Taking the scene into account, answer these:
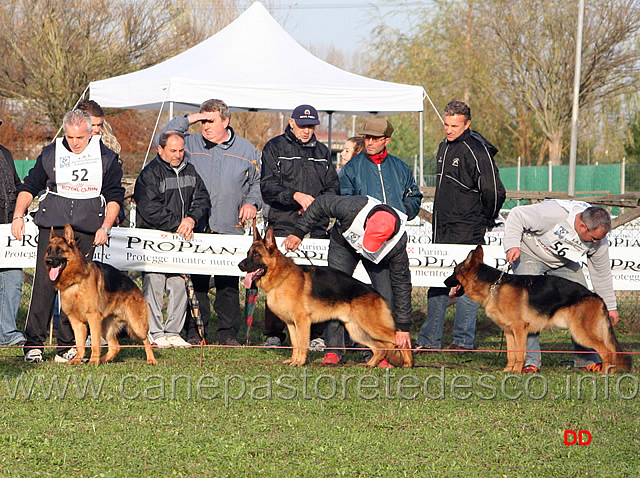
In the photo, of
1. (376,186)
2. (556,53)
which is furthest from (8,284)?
(556,53)

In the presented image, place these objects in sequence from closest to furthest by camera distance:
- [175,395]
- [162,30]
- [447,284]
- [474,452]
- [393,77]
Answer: [474,452], [175,395], [447,284], [162,30], [393,77]

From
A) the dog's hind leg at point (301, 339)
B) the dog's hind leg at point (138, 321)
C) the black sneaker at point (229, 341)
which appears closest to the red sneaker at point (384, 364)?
the dog's hind leg at point (301, 339)

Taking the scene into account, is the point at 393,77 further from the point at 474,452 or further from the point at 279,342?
the point at 474,452

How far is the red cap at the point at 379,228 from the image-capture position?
568cm

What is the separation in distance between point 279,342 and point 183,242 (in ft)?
4.35

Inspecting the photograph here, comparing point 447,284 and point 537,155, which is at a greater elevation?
point 537,155

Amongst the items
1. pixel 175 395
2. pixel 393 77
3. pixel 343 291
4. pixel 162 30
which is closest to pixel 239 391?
pixel 175 395

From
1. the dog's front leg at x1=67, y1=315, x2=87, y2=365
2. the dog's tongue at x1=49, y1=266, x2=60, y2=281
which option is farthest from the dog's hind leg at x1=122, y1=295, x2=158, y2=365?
the dog's tongue at x1=49, y1=266, x2=60, y2=281

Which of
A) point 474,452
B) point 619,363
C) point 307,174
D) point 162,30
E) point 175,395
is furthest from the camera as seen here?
point 162,30

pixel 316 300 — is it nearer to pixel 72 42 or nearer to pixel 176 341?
pixel 176 341

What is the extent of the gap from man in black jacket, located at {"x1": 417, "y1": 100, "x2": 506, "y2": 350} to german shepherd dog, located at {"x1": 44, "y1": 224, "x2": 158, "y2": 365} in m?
2.69

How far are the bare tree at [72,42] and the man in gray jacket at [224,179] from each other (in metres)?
20.8

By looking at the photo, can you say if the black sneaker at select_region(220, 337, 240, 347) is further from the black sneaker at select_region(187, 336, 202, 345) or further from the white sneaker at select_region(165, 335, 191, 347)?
the white sneaker at select_region(165, 335, 191, 347)

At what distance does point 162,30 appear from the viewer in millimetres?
27422
